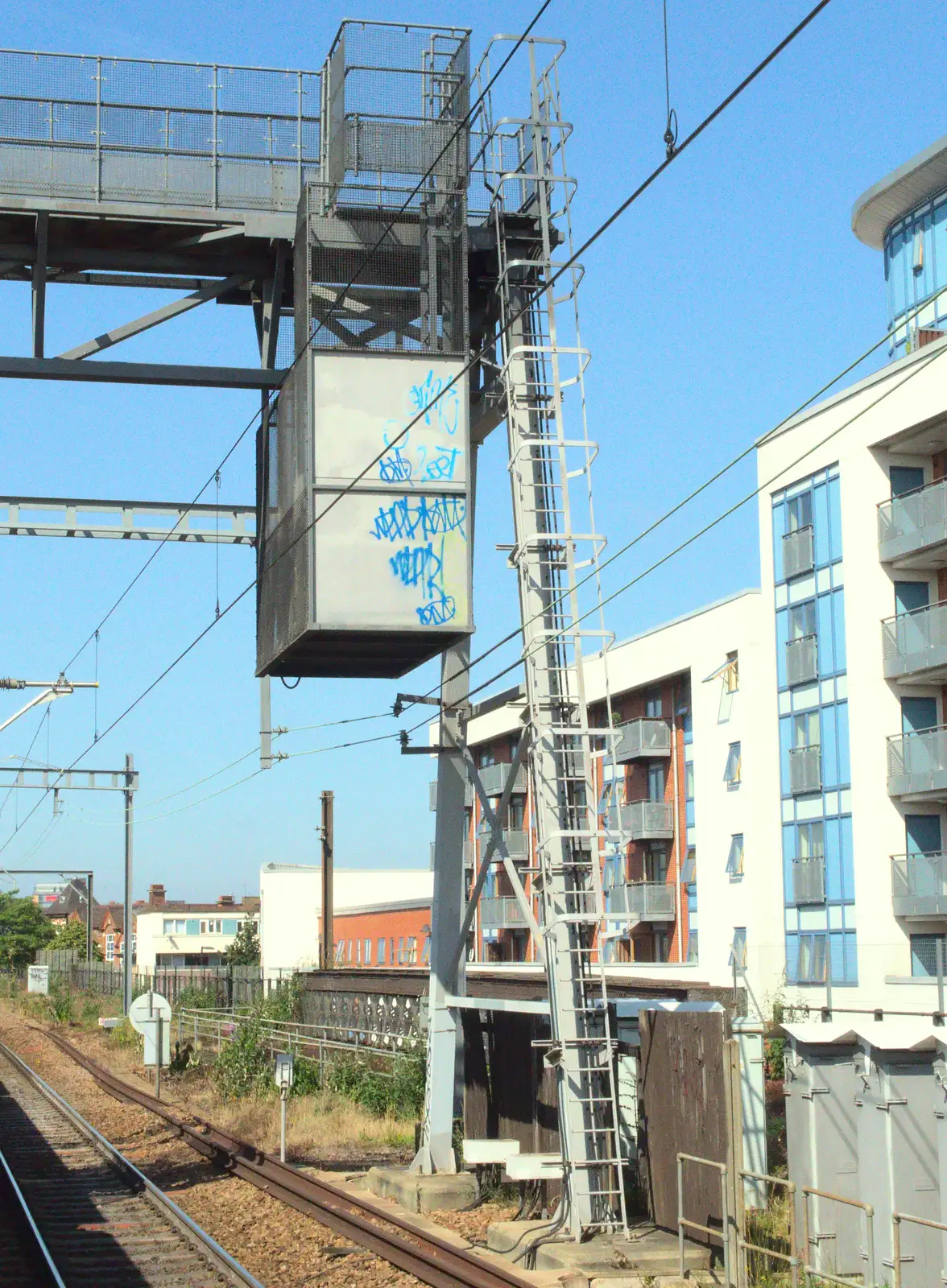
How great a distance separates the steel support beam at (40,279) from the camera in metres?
17.2

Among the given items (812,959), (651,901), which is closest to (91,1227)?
(812,959)

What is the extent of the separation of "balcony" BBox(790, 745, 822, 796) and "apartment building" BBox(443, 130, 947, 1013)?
0.23ft

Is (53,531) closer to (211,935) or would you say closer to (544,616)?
(544,616)

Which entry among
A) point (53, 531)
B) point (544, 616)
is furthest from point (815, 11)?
point (53, 531)

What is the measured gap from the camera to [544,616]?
54.6 feet

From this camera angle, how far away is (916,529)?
41.6m

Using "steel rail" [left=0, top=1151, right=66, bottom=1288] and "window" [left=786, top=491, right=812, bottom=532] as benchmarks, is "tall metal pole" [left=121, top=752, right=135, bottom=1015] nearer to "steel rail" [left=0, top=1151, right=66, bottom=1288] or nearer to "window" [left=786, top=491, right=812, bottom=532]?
"window" [left=786, top=491, right=812, bottom=532]

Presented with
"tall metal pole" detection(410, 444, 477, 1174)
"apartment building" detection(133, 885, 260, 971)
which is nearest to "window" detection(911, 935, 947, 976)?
"tall metal pole" detection(410, 444, 477, 1174)

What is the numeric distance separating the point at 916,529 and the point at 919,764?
599cm

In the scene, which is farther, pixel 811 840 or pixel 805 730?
pixel 805 730

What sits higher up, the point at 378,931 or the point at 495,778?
the point at 495,778

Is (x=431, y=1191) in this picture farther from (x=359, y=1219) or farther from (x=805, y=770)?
(x=805, y=770)

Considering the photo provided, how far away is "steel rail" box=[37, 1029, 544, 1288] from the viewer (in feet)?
46.2

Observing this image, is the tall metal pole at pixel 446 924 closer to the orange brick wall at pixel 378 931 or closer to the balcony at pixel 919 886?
the balcony at pixel 919 886
